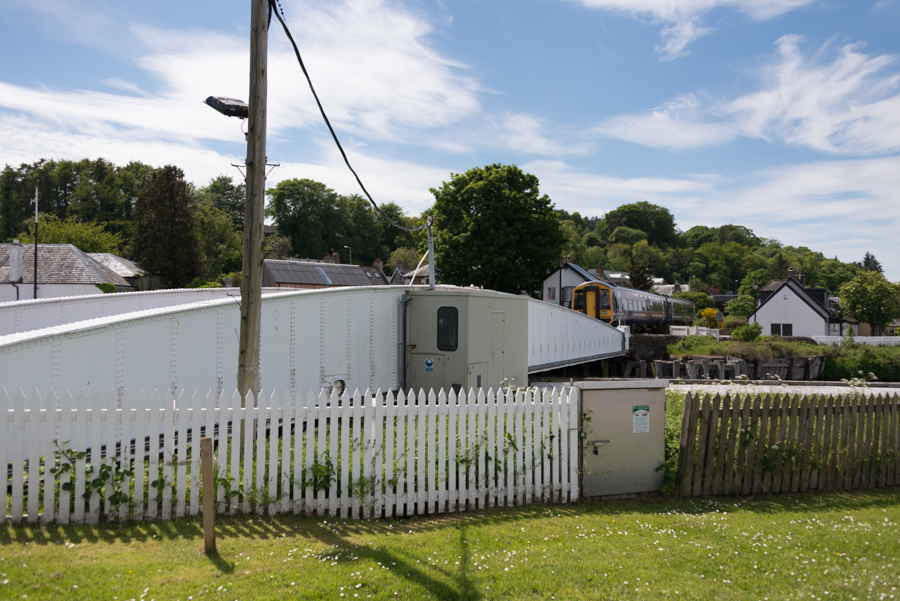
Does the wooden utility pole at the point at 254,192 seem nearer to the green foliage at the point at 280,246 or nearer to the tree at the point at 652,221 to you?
the green foliage at the point at 280,246

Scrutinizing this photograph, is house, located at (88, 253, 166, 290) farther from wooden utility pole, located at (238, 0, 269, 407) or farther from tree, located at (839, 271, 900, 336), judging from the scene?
tree, located at (839, 271, 900, 336)

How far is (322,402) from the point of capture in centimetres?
578

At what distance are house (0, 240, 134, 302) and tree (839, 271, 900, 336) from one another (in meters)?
51.9

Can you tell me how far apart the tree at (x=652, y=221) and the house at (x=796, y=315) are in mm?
89351

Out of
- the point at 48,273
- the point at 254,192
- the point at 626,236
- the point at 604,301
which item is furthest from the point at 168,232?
the point at 626,236

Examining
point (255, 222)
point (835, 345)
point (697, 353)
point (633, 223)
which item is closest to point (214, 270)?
point (697, 353)

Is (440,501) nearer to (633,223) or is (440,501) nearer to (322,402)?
(322,402)

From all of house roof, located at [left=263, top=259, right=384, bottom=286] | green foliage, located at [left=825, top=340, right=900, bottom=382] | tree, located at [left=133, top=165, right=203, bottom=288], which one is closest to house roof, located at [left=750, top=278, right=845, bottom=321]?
green foliage, located at [left=825, top=340, right=900, bottom=382]

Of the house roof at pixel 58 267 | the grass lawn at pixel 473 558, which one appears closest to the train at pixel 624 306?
the grass lawn at pixel 473 558

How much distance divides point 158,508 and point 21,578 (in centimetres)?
142

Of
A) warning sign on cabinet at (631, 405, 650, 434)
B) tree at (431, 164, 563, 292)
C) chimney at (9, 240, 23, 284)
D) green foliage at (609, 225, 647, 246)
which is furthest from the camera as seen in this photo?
green foliage at (609, 225, 647, 246)

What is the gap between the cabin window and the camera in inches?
414

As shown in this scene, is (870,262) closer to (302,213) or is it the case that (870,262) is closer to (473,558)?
(302,213)

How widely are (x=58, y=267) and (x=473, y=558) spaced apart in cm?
3448
